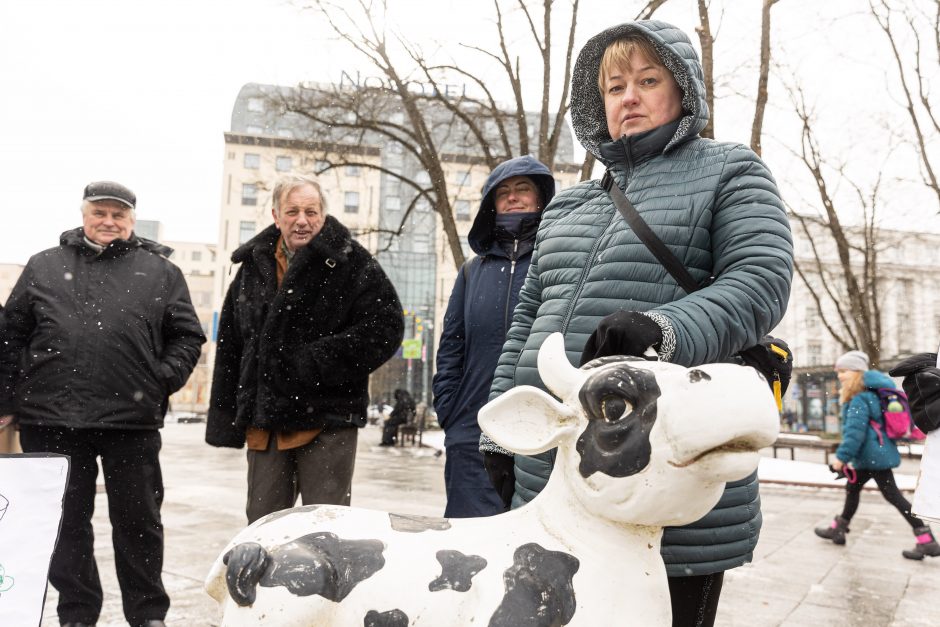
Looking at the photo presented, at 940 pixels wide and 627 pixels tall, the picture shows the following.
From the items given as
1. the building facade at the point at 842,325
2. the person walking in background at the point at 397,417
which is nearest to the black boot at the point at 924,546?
the person walking in background at the point at 397,417

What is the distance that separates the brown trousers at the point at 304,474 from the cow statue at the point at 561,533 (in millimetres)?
1592

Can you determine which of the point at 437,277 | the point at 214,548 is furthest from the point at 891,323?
the point at 214,548

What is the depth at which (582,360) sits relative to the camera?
5.39 ft

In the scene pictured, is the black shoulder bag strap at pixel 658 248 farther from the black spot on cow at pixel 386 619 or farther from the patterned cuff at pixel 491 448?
the black spot on cow at pixel 386 619

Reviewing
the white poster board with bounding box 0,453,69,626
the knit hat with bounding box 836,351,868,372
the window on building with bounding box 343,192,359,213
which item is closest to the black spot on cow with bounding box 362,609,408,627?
the white poster board with bounding box 0,453,69,626

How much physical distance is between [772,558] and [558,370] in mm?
5356

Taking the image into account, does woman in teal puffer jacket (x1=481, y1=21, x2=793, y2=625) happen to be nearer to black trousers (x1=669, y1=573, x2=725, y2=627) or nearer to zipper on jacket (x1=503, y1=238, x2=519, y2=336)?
black trousers (x1=669, y1=573, x2=725, y2=627)

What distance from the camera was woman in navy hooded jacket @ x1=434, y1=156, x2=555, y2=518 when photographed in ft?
9.91

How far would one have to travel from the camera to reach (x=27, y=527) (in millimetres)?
2916

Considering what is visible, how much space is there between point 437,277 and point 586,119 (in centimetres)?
5023

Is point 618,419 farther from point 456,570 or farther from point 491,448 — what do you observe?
point 491,448

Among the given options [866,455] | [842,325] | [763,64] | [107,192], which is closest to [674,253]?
[107,192]

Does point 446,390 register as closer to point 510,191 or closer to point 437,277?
point 510,191

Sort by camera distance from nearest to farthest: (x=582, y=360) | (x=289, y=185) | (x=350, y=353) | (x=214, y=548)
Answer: (x=582, y=360)
(x=350, y=353)
(x=289, y=185)
(x=214, y=548)
